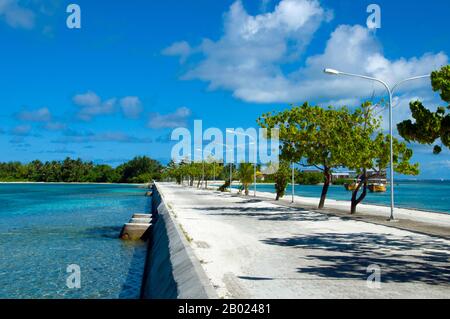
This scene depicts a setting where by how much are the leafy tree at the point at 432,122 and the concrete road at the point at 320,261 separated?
3535 millimetres

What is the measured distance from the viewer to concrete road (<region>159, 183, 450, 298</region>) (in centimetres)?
959

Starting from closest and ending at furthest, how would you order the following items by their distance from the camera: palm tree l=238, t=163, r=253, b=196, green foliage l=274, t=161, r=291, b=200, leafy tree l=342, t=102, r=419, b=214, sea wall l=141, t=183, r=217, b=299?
sea wall l=141, t=183, r=217, b=299 < leafy tree l=342, t=102, r=419, b=214 < green foliage l=274, t=161, r=291, b=200 < palm tree l=238, t=163, r=253, b=196

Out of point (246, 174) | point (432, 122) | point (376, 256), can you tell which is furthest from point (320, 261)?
point (246, 174)

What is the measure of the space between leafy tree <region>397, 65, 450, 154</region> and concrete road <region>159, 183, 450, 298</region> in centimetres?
354

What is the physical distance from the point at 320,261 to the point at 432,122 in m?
6.22

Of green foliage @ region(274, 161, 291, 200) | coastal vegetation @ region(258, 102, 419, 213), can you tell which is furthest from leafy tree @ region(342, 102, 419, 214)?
green foliage @ region(274, 161, 291, 200)

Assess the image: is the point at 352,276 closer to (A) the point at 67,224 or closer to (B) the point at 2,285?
(B) the point at 2,285

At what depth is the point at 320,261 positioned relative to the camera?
12938 mm

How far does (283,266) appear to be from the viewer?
1219 centimetres

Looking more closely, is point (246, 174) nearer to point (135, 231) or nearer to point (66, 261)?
point (135, 231)

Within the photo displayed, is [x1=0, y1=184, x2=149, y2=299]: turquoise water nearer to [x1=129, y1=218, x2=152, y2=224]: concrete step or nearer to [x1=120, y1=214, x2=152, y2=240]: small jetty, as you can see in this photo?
[x1=120, y1=214, x2=152, y2=240]: small jetty

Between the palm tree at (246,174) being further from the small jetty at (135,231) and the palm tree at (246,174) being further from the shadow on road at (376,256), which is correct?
the shadow on road at (376,256)

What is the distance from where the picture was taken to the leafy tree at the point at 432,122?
14555 millimetres
